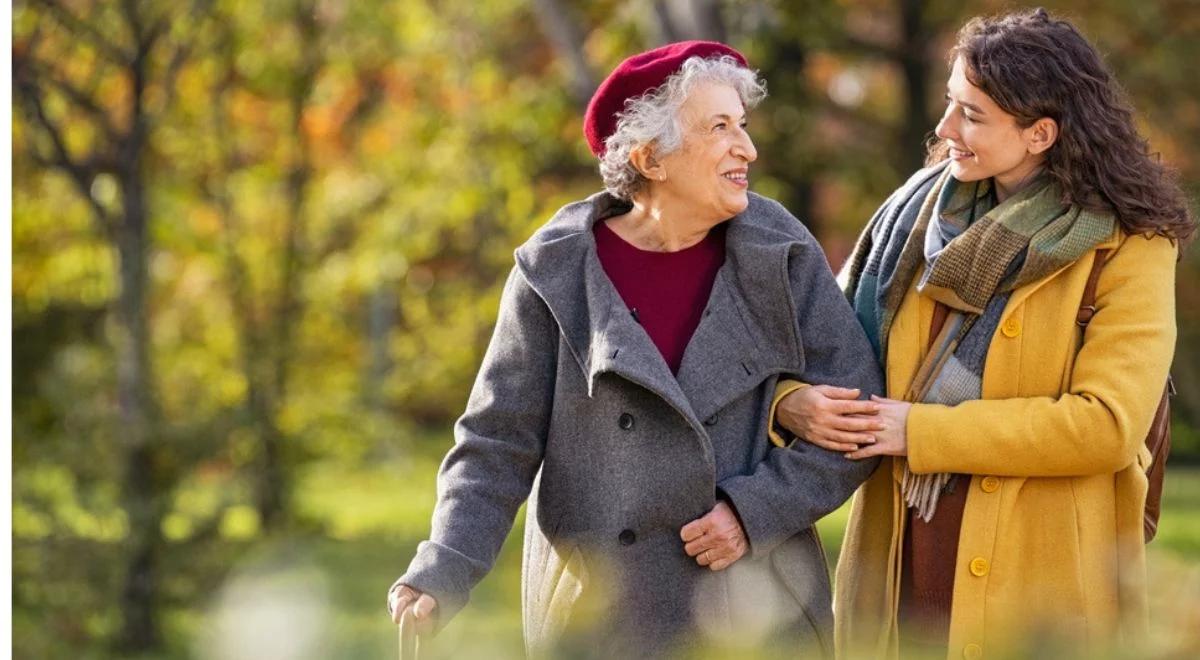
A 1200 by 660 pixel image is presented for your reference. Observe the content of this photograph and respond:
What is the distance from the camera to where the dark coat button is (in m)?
3.01

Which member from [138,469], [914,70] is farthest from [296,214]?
[138,469]

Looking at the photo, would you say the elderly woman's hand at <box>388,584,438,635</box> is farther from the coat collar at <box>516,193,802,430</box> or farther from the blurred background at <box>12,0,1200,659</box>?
the blurred background at <box>12,0,1200,659</box>

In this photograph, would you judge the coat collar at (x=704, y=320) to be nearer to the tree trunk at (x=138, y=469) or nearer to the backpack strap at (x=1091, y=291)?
the backpack strap at (x=1091, y=291)

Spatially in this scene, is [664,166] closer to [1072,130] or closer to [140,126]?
[1072,130]

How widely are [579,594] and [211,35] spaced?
740 cm

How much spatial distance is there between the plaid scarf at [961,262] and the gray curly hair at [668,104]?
0.38 metres

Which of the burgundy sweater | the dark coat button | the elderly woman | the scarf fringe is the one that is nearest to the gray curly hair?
the elderly woman

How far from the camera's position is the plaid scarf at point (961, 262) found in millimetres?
2916

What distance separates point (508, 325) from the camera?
10.2ft

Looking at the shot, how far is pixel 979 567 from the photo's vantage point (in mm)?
2986

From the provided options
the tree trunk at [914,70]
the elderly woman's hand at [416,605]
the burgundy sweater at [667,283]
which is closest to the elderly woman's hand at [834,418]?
the burgundy sweater at [667,283]

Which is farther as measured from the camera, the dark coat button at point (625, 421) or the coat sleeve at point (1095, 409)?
the dark coat button at point (625, 421)

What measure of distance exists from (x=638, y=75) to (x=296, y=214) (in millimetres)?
9848

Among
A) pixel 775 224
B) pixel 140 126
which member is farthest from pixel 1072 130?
pixel 140 126
